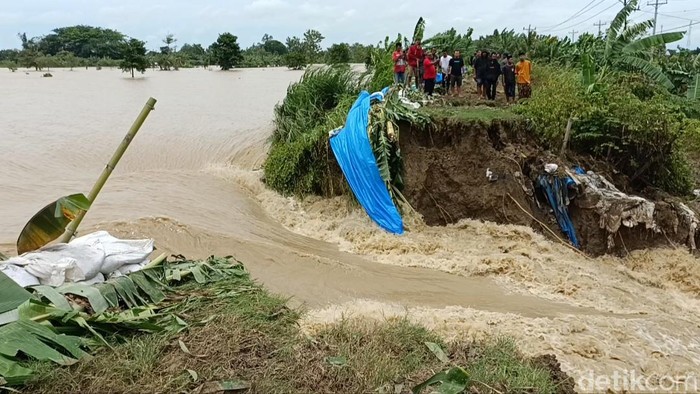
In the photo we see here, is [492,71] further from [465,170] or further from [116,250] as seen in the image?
[116,250]

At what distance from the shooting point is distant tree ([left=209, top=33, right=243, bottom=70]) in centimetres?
4572

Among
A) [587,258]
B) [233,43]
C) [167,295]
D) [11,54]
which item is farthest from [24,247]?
[11,54]

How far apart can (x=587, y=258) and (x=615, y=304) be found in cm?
160

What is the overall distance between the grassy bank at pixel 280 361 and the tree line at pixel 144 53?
2629cm

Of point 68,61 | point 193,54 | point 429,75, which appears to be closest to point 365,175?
point 429,75

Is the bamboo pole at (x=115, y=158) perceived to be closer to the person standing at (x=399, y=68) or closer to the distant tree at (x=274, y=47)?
the person standing at (x=399, y=68)

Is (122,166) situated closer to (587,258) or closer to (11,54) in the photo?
(587,258)

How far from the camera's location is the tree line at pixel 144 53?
3784cm

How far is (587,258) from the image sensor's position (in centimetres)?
824

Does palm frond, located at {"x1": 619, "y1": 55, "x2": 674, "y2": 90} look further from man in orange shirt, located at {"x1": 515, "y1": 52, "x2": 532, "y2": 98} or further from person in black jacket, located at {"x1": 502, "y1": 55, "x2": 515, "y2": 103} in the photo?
person in black jacket, located at {"x1": 502, "y1": 55, "x2": 515, "y2": 103}

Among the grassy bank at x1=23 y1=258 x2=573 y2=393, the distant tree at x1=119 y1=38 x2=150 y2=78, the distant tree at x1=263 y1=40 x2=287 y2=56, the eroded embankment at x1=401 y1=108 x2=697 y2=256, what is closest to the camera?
the grassy bank at x1=23 y1=258 x2=573 y2=393

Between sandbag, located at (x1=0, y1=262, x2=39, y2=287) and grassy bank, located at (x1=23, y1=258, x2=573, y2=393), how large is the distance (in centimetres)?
103

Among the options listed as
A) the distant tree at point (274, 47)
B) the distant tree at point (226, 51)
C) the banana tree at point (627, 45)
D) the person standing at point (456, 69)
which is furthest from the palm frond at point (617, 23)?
the distant tree at point (274, 47)

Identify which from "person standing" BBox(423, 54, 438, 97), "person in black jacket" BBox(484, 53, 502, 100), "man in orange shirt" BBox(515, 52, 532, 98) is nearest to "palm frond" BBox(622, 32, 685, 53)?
"man in orange shirt" BBox(515, 52, 532, 98)
